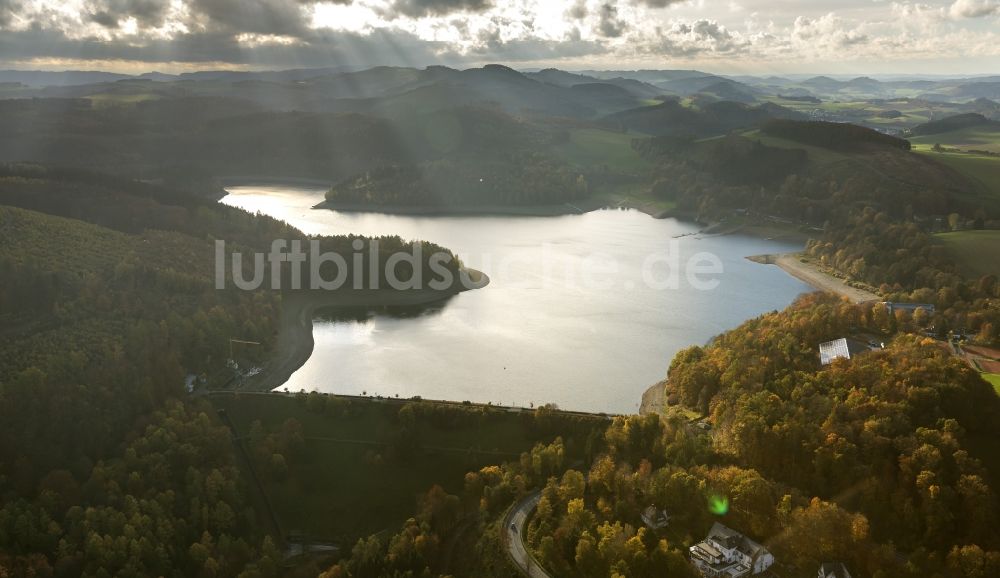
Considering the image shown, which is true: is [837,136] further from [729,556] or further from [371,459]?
[729,556]

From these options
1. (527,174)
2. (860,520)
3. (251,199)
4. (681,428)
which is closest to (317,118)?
(251,199)

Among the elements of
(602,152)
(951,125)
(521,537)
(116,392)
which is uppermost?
(951,125)

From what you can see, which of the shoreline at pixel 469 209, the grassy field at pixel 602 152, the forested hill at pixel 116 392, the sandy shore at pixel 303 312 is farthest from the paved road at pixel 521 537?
the grassy field at pixel 602 152

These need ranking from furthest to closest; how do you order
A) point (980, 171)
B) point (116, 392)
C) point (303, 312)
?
1. point (980, 171)
2. point (303, 312)
3. point (116, 392)

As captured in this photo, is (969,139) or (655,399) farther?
(969,139)

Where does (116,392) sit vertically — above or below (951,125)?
below

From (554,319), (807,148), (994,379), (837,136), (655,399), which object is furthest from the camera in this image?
(807,148)

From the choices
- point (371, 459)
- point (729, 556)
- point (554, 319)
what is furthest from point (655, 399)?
point (729, 556)
